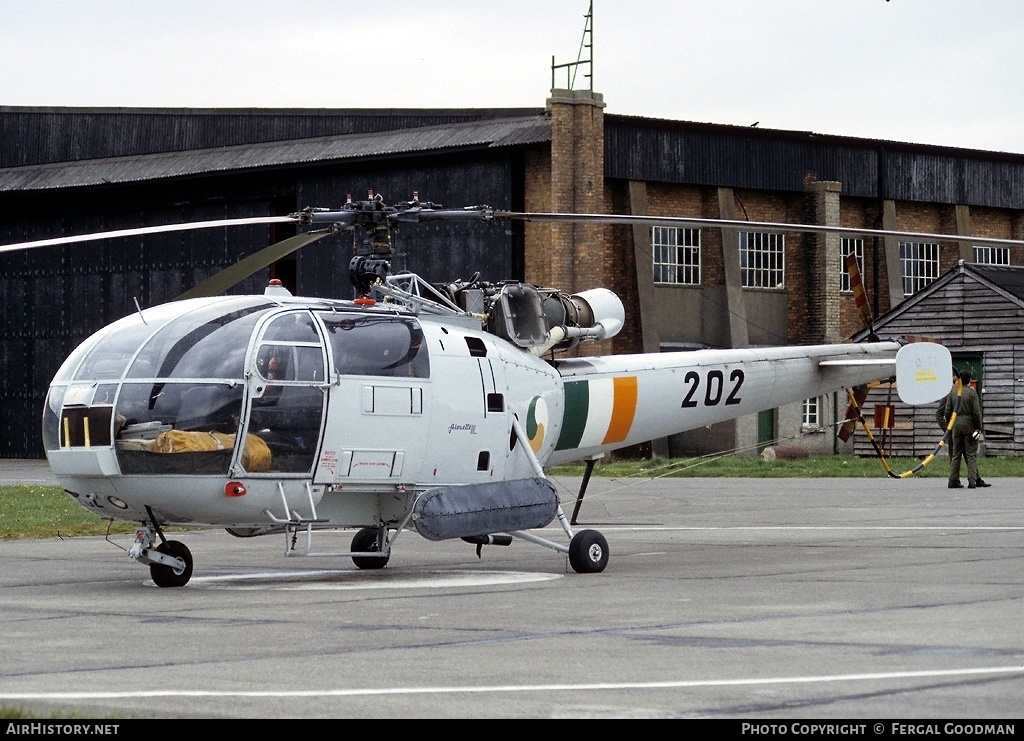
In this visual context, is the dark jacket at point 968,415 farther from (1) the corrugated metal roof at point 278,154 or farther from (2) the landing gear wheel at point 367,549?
(2) the landing gear wheel at point 367,549

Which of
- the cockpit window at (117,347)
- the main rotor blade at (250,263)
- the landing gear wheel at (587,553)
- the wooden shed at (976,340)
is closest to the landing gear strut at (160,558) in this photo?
the cockpit window at (117,347)

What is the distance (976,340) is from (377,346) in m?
31.2

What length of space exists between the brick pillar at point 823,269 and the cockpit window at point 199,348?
3345cm

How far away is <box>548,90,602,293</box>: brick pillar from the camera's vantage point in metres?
38.7

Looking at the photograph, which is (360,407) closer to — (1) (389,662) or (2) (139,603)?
(2) (139,603)

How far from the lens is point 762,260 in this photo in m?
44.8

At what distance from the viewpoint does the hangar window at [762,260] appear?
4428cm

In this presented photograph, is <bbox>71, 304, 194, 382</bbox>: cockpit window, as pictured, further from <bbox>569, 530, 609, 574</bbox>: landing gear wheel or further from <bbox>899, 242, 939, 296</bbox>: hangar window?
<bbox>899, 242, 939, 296</bbox>: hangar window

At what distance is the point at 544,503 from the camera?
47.0ft

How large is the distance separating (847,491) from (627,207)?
15.3m

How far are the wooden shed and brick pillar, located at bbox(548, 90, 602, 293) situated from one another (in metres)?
8.30

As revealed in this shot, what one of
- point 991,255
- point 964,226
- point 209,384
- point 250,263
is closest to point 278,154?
point 964,226

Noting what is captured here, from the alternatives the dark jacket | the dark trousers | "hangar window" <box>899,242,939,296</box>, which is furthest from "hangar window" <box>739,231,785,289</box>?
the dark trousers
